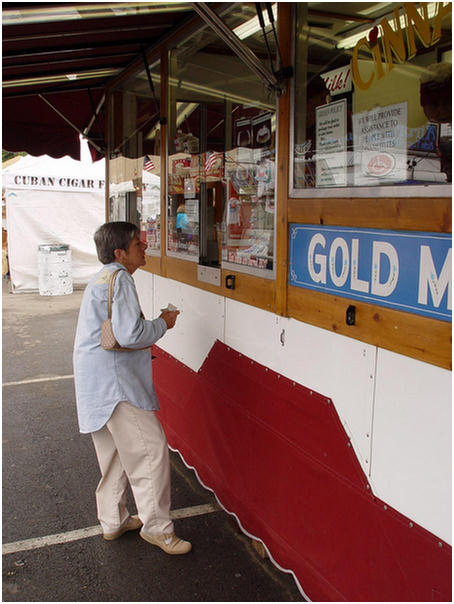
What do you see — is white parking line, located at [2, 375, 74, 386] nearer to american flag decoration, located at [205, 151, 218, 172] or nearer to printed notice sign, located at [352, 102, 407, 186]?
american flag decoration, located at [205, 151, 218, 172]

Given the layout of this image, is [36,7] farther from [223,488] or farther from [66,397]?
[66,397]

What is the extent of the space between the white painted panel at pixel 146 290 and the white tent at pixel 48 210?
896cm

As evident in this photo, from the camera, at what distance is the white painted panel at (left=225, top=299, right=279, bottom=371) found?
2.96 meters

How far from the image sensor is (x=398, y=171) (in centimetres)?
211

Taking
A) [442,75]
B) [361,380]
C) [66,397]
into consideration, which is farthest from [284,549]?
[66,397]

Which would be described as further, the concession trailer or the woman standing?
the woman standing

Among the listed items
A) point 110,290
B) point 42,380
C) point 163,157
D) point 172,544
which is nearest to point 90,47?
point 163,157

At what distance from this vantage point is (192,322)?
13.2 ft

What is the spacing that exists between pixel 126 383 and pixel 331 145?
5.15ft

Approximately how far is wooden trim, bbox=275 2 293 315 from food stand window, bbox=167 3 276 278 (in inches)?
5.9

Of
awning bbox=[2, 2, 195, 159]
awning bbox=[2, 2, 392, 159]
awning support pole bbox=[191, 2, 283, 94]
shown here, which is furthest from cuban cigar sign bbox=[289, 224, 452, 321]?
awning bbox=[2, 2, 195, 159]

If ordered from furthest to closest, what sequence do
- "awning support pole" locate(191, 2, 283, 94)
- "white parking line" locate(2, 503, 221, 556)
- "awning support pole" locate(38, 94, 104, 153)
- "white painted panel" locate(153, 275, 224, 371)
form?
"awning support pole" locate(38, 94, 104, 153) < "white painted panel" locate(153, 275, 224, 371) < "white parking line" locate(2, 503, 221, 556) < "awning support pole" locate(191, 2, 283, 94)

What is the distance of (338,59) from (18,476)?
3468 millimetres

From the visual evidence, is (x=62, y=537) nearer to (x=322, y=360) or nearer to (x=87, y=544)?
(x=87, y=544)
